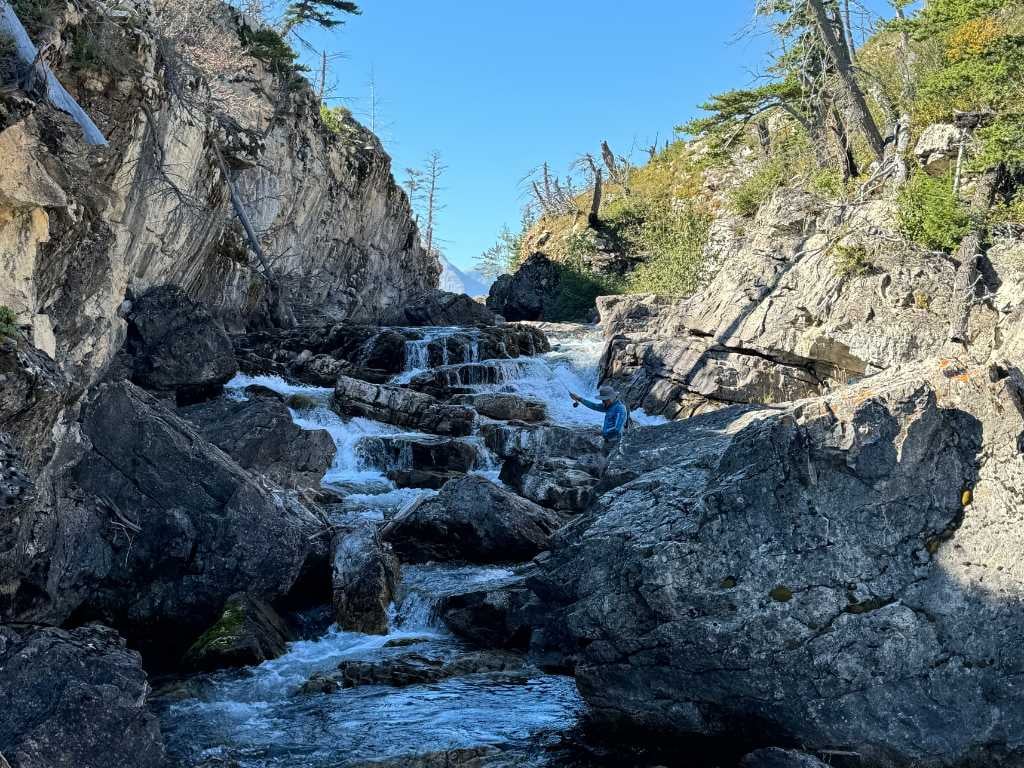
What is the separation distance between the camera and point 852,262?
21.0 meters

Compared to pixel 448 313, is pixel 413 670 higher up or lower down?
lower down

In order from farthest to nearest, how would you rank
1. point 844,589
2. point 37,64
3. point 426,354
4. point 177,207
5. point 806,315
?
point 426,354, point 806,315, point 177,207, point 37,64, point 844,589

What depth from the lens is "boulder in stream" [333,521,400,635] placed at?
10211 millimetres

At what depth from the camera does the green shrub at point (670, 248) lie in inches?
1428

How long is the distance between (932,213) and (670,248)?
73.7 feet

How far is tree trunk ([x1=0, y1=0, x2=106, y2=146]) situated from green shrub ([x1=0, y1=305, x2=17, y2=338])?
2895 millimetres

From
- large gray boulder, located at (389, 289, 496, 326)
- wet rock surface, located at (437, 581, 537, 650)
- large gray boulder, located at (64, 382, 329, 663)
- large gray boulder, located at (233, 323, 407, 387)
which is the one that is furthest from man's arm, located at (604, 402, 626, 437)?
large gray boulder, located at (389, 289, 496, 326)

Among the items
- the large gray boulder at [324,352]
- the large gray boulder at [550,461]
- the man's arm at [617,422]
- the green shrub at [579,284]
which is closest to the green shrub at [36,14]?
the man's arm at [617,422]

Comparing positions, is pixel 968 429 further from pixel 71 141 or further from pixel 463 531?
pixel 71 141

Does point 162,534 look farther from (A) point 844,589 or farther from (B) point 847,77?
(B) point 847,77

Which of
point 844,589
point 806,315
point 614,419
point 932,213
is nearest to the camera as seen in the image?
point 844,589

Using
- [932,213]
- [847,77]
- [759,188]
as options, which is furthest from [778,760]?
[759,188]

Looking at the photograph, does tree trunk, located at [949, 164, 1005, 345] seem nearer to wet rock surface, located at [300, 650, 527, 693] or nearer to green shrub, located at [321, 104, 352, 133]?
wet rock surface, located at [300, 650, 527, 693]

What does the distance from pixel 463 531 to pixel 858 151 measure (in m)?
22.5
